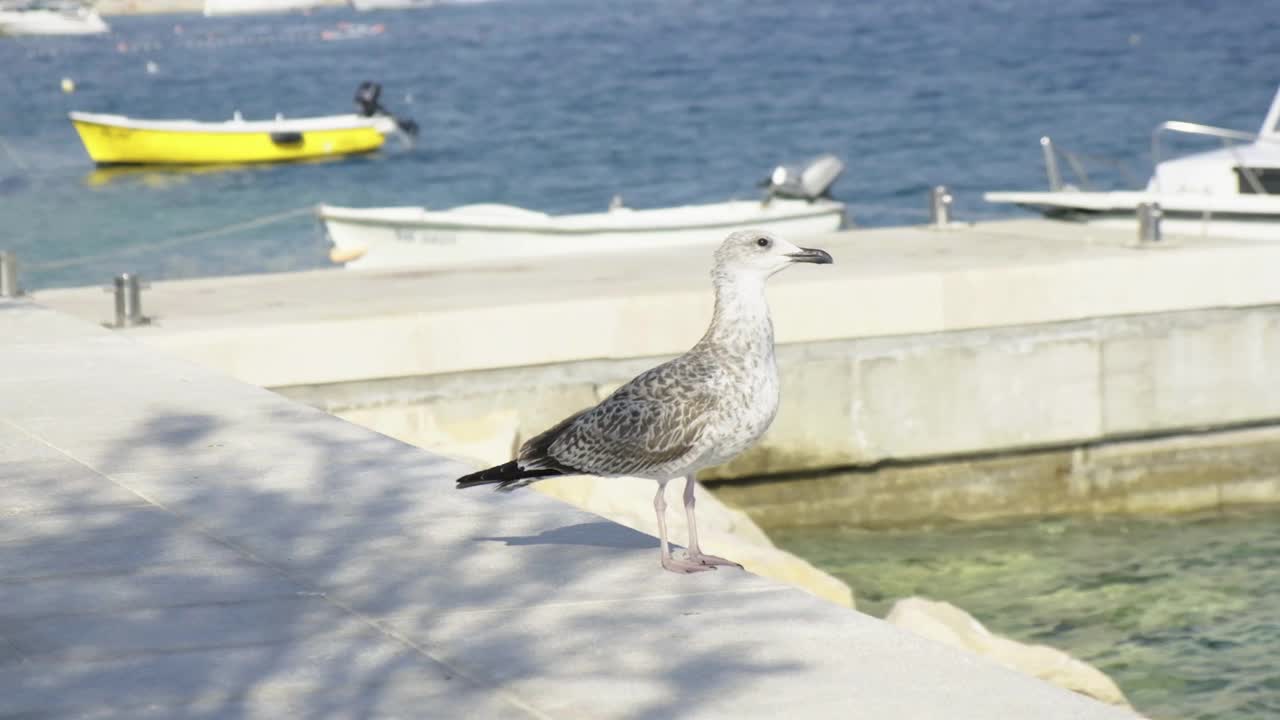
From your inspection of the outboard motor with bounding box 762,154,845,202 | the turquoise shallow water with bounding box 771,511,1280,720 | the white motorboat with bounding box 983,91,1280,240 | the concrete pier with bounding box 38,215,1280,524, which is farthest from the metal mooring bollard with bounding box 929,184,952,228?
the outboard motor with bounding box 762,154,845,202

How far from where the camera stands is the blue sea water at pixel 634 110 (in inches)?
1718

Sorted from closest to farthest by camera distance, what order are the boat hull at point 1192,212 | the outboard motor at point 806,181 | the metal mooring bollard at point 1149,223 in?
the metal mooring bollard at point 1149,223 → the boat hull at point 1192,212 → the outboard motor at point 806,181

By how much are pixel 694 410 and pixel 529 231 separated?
16.5 meters

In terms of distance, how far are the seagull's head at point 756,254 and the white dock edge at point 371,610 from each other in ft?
3.48

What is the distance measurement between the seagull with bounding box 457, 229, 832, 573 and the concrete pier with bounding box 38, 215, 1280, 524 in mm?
5988

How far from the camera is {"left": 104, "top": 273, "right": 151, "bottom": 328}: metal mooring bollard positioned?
13.2 meters

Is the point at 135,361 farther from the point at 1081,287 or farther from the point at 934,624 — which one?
the point at 1081,287

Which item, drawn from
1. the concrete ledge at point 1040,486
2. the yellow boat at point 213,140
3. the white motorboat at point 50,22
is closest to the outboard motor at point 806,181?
the concrete ledge at point 1040,486

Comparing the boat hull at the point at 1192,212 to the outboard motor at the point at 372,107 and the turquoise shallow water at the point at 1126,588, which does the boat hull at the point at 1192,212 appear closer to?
the turquoise shallow water at the point at 1126,588

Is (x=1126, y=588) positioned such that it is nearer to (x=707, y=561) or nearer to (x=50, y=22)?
(x=707, y=561)

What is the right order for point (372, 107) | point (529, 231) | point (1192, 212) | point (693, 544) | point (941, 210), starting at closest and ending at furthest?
1. point (693, 544)
2. point (941, 210)
3. point (1192, 212)
4. point (529, 231)
5. point (372, 107)

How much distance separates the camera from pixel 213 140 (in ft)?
163

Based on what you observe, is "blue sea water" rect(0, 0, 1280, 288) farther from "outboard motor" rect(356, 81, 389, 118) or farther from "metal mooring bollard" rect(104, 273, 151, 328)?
"metal mooring bollard" rect(104, 273, 151, 328)

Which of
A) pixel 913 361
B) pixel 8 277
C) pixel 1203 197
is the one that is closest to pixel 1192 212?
pixel 1203 197
